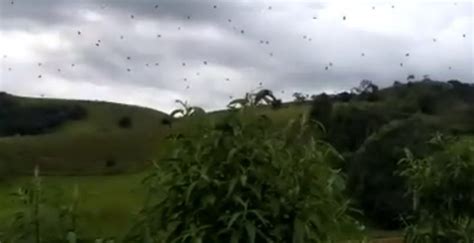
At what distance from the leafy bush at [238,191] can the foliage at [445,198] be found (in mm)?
2608

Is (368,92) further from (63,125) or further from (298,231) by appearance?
(298,231)

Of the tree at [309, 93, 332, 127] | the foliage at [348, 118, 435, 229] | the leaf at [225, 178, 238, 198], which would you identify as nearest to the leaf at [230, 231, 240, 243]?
the leaf at [225, 178, 238, 198]

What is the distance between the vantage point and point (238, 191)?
4.35 meters

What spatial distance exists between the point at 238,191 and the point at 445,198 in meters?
3.04

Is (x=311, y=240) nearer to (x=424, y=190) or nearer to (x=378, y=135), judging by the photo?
(x=424, y=190)

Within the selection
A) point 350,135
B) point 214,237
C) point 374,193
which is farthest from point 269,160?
point 350,135

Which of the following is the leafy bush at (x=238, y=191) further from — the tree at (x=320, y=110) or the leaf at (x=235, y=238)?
the tree at (x=320, y=110)

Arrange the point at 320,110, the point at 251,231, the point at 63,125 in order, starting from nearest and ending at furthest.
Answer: the point at 251,231, the point at 320,110, the point at 63,125

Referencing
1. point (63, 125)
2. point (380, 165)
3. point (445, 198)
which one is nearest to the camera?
point (445, 198)

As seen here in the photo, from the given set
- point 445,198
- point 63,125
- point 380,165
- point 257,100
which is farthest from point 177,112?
point 63,125

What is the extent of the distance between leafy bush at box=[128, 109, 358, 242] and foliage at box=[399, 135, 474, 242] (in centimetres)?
261

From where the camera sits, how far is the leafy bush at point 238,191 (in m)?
4.33

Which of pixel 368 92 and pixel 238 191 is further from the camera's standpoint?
pixel 368 92

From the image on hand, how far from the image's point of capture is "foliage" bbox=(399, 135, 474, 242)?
6.94 meters
